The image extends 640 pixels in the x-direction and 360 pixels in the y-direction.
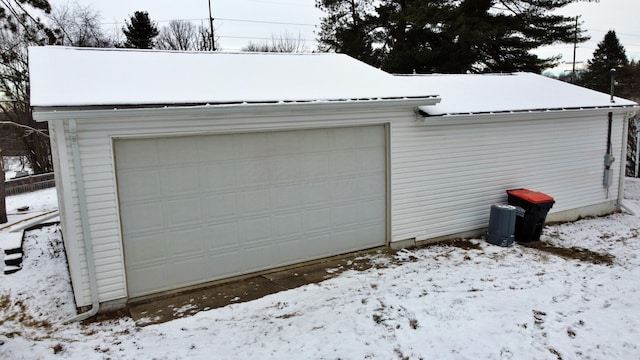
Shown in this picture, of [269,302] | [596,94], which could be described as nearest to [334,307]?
[269,302]

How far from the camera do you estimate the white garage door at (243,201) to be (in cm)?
613

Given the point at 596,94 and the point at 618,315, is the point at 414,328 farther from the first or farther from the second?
the point at 596,94

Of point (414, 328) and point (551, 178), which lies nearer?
point (414, 328)

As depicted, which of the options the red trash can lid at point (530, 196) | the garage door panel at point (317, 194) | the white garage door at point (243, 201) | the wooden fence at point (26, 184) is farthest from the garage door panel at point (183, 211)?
the wooden fence at point (26, 184)

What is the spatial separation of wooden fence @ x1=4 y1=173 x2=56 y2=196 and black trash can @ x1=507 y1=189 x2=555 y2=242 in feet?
59.1

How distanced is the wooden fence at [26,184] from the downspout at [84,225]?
48.7 feet

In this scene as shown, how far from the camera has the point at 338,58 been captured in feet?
32.2

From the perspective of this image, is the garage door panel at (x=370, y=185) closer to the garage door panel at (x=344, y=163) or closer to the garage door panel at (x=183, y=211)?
the garage door panel at (x=344, y=163)

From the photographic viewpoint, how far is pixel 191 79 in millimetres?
6938

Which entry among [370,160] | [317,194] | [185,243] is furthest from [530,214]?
[185,243]

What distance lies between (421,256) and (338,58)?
458 centimetres

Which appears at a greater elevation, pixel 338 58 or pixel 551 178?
pixel 338 58

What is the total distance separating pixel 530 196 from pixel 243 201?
18.6 ft

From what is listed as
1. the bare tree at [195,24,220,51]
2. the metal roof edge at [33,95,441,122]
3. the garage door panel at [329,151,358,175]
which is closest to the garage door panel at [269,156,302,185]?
the garage door panel at [329,151,358,175]
